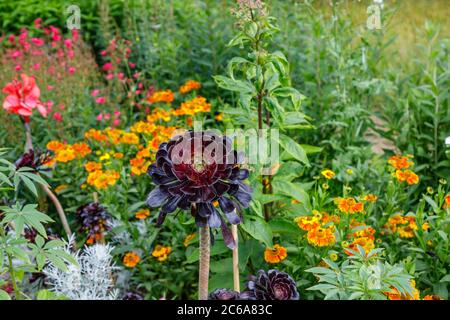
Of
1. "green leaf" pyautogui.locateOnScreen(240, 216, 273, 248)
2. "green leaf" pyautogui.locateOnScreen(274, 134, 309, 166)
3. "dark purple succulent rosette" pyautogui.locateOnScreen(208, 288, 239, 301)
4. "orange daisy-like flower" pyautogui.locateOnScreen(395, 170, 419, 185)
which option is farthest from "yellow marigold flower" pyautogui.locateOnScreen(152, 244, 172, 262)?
"orange daisy-like flower" pyautogui.locateOnScreen(395, 170, 419, 185)

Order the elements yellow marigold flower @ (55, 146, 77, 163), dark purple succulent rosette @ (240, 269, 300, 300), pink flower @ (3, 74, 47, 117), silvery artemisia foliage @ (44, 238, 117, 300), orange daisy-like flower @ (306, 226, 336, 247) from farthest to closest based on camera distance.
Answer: yellow marigold flower @ (55, 146, 77, 163) → pink flower @ (3, 74, 47, 117) → silvery artemisia foliage @ (44, 238, 117, 300) → orange daisy-like flower @ (306, 226, 336, 247) → dark purple succulent rosette @ (240, 269, 300, 300)

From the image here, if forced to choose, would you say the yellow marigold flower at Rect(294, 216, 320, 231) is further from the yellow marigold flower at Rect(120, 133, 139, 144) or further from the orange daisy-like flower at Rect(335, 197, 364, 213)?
the yellow marigold flower at Rect(120, 133, 139, 144)

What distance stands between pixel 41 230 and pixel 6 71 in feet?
9.02

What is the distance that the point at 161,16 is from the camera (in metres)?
Answer: 4.60

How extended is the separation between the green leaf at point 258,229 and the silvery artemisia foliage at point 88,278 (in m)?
0.66

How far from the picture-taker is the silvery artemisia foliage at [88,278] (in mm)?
2625

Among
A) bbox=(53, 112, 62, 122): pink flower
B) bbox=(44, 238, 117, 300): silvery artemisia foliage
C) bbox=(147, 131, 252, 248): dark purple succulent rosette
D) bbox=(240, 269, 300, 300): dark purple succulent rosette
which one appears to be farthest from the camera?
bbox=(53, 112, 62, 122): pink flower

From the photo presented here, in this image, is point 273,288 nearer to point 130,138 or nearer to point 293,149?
point 293,149

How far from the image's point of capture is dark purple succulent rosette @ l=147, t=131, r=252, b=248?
1.84 m

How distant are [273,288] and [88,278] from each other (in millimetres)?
1039

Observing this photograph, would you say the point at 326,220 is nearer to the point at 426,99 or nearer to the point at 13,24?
the point at 426,99

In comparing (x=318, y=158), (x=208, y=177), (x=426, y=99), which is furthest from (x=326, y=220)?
(x=426, y=99)

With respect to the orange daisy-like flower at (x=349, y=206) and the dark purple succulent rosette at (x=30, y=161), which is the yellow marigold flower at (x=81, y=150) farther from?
the orange daisy-like flower at (x=349, y=206)

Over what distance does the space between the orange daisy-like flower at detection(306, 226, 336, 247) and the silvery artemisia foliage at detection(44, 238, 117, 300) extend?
89cm
